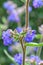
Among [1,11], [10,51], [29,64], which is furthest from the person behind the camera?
[1,11]

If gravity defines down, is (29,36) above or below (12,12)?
above

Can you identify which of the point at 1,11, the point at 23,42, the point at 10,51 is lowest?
the point at 10,51

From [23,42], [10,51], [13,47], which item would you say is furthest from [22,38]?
[10,51]

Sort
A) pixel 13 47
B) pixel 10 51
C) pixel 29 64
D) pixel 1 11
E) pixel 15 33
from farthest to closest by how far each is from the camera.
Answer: pixel 1 11 < pixel 10 51 < pixel 13 47 < pixel 29 64 < pixel 15 33

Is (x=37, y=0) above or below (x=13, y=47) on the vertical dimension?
above

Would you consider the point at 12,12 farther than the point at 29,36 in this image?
Yes

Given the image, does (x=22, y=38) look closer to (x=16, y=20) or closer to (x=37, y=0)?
(x=37, y=0)

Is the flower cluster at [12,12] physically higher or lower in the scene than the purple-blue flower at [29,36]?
lower

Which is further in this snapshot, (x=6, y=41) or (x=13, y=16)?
(x=13, y=16)

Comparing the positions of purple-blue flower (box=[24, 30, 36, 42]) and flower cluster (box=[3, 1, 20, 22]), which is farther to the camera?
flower cluster (box=[3, 1, 20, 22])

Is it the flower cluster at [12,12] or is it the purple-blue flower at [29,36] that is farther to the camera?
the flower cluster at [12,12]

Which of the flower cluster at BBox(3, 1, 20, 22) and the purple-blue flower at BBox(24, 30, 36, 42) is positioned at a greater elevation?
the purple-blue flower at BBox(24, 30, 36, 42)
